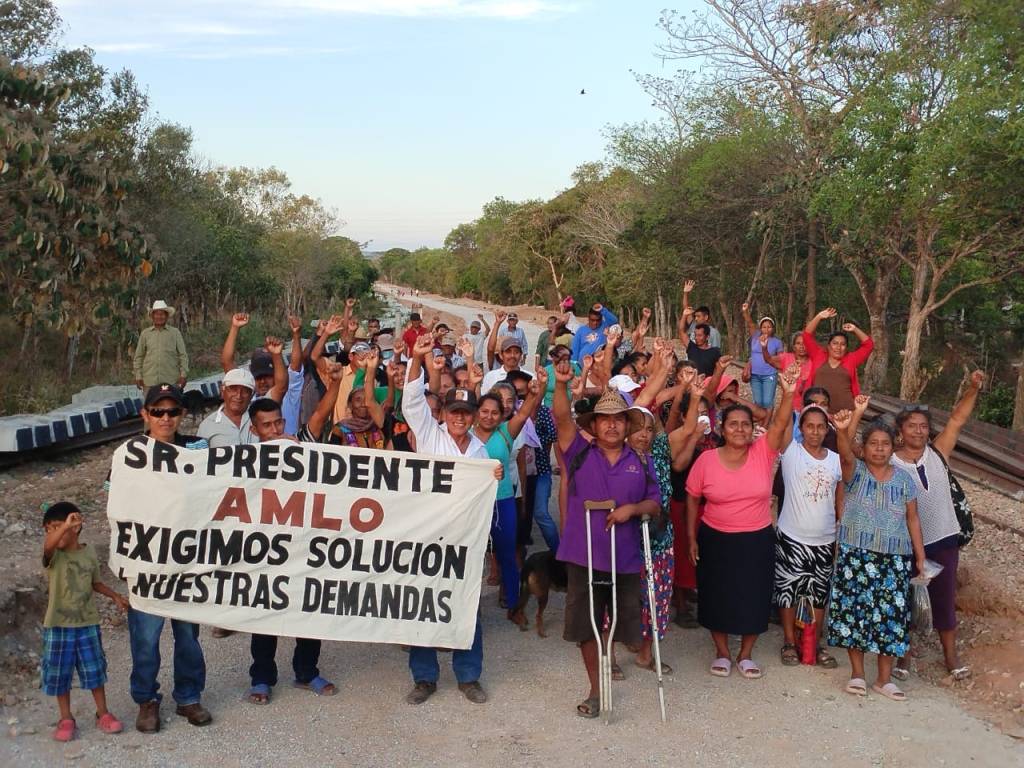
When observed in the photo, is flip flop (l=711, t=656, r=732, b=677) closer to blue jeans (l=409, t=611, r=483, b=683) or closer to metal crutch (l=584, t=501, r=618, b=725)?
metal crutch (l=584, t=501, r=618, b=725)

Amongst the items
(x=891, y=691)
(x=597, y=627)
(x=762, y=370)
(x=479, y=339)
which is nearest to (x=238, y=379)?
(x=597, y=627)

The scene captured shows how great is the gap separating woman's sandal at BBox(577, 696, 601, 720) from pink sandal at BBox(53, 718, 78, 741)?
271cm

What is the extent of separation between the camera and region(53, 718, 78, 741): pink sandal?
499 cm

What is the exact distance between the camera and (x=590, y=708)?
5457 mm

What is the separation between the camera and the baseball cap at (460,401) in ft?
19.8

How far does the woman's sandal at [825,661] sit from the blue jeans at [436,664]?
88.1 inches

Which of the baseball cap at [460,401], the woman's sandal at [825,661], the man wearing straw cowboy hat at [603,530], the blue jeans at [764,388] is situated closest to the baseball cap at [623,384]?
the baseball cap at [460,401]

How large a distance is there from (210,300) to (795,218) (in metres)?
22.2

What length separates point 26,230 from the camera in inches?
388

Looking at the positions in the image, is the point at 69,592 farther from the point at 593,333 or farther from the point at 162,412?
the point at 593,333

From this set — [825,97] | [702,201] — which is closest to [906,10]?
[825,97]

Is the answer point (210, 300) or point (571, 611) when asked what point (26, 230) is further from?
point (210, 300)

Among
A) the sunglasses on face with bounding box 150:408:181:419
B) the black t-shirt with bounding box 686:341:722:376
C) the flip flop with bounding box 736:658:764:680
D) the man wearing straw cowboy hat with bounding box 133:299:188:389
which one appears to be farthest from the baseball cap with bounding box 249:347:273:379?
the black t-shirt with bounding box 686:341:722:376

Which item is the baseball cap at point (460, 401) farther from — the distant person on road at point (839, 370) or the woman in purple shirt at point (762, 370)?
the woman in purple shirt at point (762, 370)
